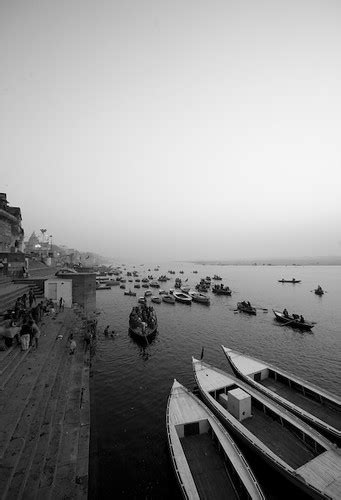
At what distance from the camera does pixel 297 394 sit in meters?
16.7

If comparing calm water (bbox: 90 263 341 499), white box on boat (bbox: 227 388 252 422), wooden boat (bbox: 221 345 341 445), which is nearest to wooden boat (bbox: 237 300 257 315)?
calm water (bbox: 90 263 341 499)

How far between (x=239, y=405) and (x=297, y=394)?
5.94 m

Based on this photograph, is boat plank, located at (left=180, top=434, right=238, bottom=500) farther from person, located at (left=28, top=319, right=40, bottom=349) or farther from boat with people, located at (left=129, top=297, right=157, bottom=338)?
boat with people, located at (left=129, top=297, right=157, bottom=338)

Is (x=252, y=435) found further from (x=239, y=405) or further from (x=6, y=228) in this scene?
(x=6, y=228)

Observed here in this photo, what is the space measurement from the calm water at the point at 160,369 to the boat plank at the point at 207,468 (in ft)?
5.37

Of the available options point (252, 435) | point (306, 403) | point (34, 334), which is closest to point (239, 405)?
point (252, 435)

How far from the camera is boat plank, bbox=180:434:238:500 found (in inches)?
372

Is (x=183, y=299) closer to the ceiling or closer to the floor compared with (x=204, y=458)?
closer to the floor

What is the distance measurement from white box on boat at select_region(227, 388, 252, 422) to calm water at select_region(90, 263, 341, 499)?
1887 millimetres

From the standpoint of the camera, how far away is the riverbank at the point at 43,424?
8352mm

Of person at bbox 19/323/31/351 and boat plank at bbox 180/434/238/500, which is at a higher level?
person at bbox 19/323/31/351

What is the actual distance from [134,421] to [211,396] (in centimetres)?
533

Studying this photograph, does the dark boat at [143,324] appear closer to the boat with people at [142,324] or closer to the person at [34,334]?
the boat with people at [142,324]

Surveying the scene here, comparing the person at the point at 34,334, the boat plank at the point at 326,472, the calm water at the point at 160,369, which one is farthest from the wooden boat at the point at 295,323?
the person at the point at 34,334
